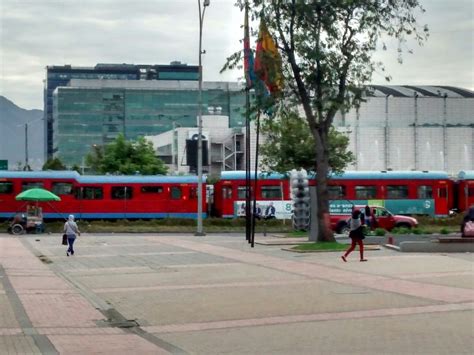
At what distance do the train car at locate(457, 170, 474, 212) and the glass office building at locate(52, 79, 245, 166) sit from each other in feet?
375

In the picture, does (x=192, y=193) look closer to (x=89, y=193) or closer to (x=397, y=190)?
(x=89, y=193)

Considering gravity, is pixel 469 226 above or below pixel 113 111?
below

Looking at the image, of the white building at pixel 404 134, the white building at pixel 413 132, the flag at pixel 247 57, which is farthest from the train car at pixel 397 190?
the white building at pixel 413 132

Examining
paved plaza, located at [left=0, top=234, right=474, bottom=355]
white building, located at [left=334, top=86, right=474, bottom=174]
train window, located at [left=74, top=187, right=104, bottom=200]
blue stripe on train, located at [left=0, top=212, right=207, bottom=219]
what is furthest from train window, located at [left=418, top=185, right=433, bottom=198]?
white building, located at [left=334, top=86, right=474, bottom=174]

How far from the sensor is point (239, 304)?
1564cm

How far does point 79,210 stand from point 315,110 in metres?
23.6

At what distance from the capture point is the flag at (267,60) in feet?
98.8

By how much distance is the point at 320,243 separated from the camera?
98.1 feet

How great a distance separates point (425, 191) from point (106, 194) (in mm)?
20399

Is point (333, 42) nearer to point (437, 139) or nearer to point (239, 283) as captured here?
point (239, 283)

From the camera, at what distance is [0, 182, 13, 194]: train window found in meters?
49.2

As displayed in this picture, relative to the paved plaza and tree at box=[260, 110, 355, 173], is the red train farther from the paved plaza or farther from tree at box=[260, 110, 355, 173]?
the paved plaza

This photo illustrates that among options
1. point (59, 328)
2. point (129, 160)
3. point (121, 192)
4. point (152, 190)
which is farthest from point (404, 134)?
point (59, 328)

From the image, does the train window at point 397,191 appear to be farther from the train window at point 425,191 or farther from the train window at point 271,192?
the train window at point 271,192
